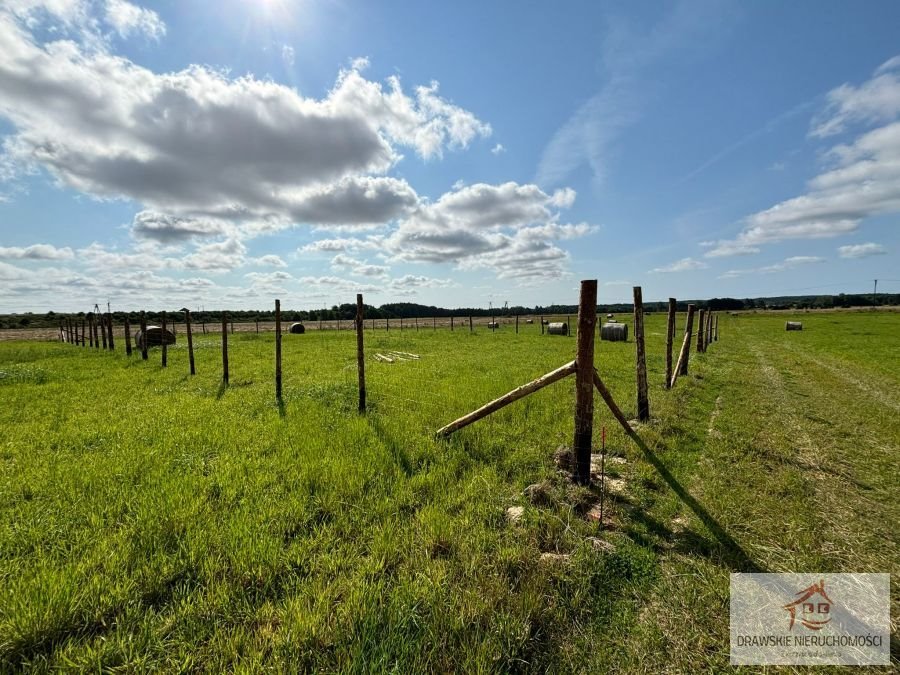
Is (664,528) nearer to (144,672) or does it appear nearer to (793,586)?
(793,586)

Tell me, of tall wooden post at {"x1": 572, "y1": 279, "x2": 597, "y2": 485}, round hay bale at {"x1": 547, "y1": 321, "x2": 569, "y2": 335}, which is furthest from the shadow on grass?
round hay bale at {"x1": 547, "y1": 321, "x2": 569, "y2": 335}

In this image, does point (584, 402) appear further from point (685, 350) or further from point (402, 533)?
point (685, 350)

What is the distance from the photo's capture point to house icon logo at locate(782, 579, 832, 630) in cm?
303

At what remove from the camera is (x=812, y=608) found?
3.16 meters

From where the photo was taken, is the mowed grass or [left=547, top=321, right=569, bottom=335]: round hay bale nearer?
the mowed grass

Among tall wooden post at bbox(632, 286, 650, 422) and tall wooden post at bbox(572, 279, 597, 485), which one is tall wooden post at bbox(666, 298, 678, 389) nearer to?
tall wooden post at bbox(632, 286, 650, 422)

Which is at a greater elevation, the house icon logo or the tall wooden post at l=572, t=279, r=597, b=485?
the tall wooden post at l=572, t=279, r=597, b=485

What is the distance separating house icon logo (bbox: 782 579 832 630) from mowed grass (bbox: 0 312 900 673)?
29 centimetres

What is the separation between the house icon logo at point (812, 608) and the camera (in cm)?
303

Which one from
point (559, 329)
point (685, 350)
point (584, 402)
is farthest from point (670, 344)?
point (559, 329)

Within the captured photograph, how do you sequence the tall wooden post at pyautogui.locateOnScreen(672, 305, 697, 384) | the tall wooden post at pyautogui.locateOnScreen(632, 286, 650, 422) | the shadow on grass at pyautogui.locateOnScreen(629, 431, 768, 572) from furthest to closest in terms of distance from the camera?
the tall wooden post at pyautogui.locateOnScreen(672, 305, 697, 384) → the tall wooden post at pyautogui.locateOnScreen(632, 286, 650, 422) → the shadow on grass at pyautogui.locateOnScreen(629, 431, 768, 572)

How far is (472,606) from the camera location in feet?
9.70

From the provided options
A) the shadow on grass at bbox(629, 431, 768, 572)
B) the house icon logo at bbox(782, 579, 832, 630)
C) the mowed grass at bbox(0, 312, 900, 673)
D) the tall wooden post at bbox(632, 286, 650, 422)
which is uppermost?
the tall wooden post at bbox(632, 286, 650, 422)

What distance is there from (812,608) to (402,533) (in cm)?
387
